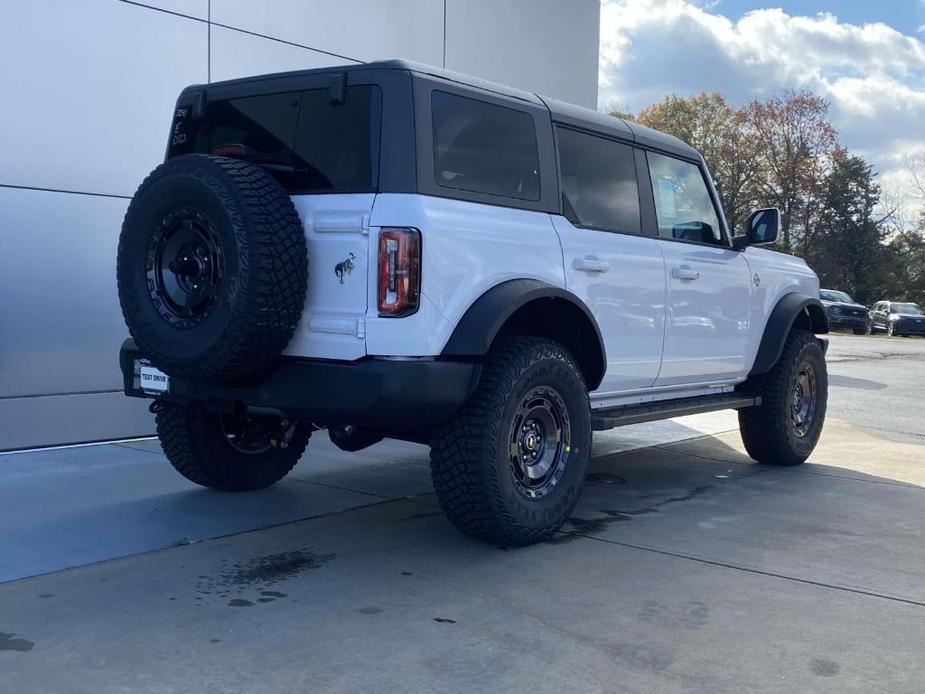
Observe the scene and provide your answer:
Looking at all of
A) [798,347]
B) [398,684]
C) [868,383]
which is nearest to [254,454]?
[398,684]

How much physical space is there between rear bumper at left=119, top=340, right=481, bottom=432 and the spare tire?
13 centimetres

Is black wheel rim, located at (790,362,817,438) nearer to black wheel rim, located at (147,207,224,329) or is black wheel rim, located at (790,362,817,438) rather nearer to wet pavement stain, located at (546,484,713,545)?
wet pavement stain, located at (546,484,713,545)

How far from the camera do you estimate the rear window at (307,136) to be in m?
4.34

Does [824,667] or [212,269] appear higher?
[212,269]

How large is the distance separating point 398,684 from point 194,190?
86.9 inches

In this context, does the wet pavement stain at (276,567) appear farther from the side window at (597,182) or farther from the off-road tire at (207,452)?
the side window at (597,182)

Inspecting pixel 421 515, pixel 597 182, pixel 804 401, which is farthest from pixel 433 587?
pixel 804 401

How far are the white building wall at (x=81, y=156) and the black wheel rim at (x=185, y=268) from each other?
2977 mm

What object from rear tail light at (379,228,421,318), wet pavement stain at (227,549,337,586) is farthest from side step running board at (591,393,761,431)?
wet pavement stain at (227,549,337,586)

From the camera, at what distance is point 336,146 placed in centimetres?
446

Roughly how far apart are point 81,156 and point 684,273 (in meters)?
4.37

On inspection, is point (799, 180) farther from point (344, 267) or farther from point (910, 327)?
point (344, 267)

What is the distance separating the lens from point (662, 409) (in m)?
5.80

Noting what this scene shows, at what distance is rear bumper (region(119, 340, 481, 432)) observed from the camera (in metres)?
4.07
